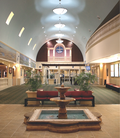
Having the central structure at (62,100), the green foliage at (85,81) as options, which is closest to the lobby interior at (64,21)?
the green foliage at (85,81)

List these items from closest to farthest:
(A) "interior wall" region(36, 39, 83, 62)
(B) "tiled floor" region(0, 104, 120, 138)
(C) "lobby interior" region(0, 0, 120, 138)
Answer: (B) "tiled floor" region(0, 104, 120, 138) → (C) "lobby interior" region(0, 0, 120, 138) → (A) "interior wall" region(36, 39, 83, 62)

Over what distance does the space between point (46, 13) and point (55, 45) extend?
13161 millimetres

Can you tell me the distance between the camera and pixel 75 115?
18.9 ft

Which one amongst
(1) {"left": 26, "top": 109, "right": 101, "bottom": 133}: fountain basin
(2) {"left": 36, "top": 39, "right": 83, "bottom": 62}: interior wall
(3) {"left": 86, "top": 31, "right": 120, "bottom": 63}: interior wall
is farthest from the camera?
(2) {"left": 36, "top": 39, "right": 83, "bottom": 62}: interior wall

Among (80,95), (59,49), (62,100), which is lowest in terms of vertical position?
(80,95)

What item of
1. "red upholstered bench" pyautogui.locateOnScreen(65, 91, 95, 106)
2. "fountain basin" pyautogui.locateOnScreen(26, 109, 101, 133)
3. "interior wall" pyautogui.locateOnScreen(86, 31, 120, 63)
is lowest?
"fountain basin" pyautogui.locateOnScreen(26, 109, 101, 133)

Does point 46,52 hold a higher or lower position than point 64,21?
lower

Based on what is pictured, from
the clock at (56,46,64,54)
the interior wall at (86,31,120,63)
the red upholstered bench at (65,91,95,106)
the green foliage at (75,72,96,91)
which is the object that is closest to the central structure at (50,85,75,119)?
the red upholstered bench at (65,91,95,106)

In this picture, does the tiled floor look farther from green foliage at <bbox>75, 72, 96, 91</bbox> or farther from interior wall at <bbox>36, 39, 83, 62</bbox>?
interior wall at <bbox>36, 39, 83, 62</bbox>

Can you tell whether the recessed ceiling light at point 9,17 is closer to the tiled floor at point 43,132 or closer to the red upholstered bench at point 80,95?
the red upholstered bench at point 80,95

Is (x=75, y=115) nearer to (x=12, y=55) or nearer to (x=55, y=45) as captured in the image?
(x=12, y=55)

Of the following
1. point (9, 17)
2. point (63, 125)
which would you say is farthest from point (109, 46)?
point (9, 17)

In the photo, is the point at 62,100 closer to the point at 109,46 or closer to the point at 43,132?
the point at 43,132

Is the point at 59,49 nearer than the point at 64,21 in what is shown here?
No
